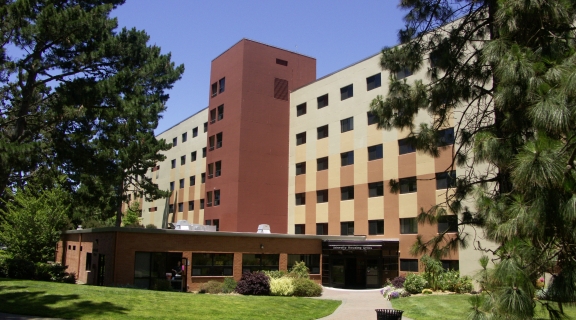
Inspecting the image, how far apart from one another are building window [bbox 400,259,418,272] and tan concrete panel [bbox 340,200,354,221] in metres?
5.76

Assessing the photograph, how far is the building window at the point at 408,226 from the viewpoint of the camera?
33341 millimetres

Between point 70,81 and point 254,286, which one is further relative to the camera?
point 254,286

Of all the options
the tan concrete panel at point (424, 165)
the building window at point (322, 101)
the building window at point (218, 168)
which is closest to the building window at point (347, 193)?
the tan concrete panel at point (424, 165)

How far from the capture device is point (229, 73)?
4622 centimetres

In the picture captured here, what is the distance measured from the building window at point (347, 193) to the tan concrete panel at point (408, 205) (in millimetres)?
5090

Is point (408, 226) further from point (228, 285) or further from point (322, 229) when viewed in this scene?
point (228, 285)

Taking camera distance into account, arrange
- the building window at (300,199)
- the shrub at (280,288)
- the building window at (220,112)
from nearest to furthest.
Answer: the shrub at (280,288) < the building window at (300,199) < the building window at (220,112)

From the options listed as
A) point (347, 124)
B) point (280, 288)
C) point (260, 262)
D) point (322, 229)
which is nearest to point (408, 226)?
point (322, 229)

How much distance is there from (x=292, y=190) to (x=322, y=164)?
14.5 feet

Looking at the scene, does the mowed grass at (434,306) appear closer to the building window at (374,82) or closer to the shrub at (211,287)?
the shrub at (211,287)

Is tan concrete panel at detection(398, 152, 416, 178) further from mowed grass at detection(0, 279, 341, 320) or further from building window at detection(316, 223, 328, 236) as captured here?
mowed grass at detection(0, 279, 341, 320)

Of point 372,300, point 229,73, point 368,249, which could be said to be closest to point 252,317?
point 372,300

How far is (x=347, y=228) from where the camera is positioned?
38.8m

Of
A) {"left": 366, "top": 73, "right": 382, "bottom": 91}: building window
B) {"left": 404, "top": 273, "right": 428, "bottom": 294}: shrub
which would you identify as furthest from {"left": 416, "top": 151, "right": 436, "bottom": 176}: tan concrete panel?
{"left": 404, "top": 273, "right": 428, "bottom": 294}: shrub
